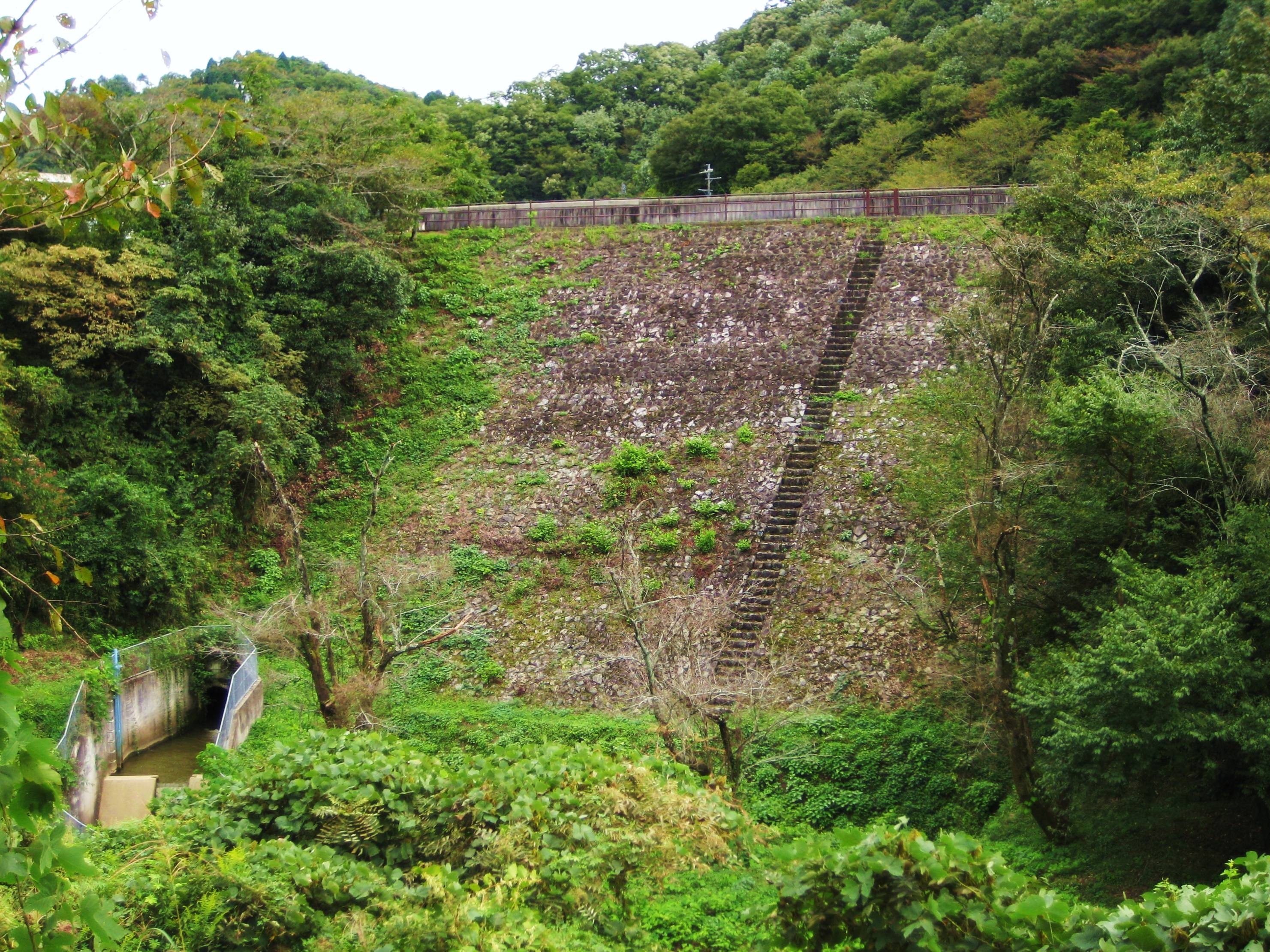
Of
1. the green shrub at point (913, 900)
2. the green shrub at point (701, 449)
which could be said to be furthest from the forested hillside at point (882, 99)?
the green shrub at point (913, 900)

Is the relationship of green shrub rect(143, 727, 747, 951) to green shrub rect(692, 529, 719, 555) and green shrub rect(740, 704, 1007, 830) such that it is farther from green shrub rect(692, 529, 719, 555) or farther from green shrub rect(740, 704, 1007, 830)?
green shrub rect(692, 529, 719, 555)

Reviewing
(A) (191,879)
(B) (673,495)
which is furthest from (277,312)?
(A) (191,879)

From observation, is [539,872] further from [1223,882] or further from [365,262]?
[365,262]

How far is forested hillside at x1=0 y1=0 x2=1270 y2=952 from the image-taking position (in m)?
5.73

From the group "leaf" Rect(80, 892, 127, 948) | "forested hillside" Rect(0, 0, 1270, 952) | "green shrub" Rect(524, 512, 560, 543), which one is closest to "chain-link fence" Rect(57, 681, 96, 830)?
"forested hillside" Rect(0, 0, 1270, 952)

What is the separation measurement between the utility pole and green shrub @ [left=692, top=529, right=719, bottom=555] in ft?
57.4

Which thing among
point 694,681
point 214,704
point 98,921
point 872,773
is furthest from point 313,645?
point 98,921

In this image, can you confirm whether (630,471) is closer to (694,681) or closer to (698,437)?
(698,437)

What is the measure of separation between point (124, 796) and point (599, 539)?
804 cm

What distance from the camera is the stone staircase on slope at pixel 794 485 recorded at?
52.4 feet

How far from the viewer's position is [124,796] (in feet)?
42.4

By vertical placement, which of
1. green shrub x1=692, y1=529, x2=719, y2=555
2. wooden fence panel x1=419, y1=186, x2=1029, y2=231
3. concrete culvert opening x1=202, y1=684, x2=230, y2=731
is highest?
wooden fence panel x1=419, y1=186, x2=1029, y2=231

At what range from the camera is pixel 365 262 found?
2058cm

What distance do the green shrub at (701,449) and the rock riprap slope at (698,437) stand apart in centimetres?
10
